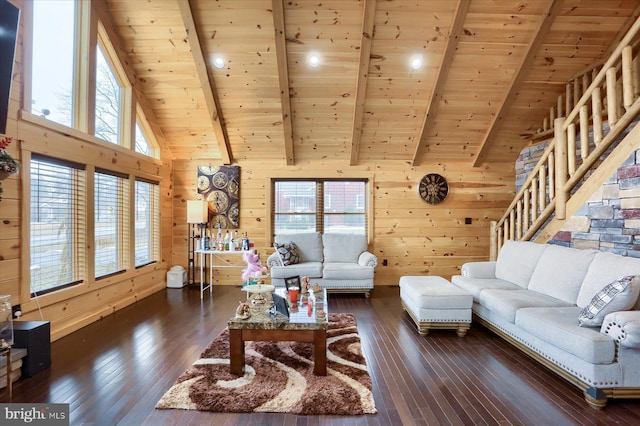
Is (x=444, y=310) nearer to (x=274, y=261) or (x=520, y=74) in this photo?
(x=274, y=261)

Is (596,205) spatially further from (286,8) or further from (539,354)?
(286,8)

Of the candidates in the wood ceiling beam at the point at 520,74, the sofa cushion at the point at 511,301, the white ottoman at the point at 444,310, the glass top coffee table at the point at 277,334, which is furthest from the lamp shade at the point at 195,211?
the wood ceiling beam at the point at 520,74

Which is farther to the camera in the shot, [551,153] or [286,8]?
[551,153]

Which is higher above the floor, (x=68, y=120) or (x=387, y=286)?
(x=68, y=120)

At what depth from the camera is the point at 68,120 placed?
3578mm

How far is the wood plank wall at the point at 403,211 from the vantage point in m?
5.80

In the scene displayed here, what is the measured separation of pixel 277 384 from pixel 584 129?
13.5 feet

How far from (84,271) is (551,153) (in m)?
5.84

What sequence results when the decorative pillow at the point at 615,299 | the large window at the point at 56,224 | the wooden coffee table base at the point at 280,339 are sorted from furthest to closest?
the large window at the point at 56,224
the wooden coffee table base at the point at 280,339
the decorative pillow at the point at 615,299

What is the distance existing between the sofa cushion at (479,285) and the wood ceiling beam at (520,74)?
97.6 inches

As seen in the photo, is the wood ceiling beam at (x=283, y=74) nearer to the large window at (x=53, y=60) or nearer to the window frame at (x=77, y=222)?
the large window at (x=53, y=60)

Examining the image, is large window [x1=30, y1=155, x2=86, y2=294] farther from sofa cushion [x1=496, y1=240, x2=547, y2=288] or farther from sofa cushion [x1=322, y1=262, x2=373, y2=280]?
sofa cushion [x1=496, y1=240, x2=547, y2=288]

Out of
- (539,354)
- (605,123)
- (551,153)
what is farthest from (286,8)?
(539,354)

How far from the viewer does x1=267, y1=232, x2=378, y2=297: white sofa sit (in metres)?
4.91
